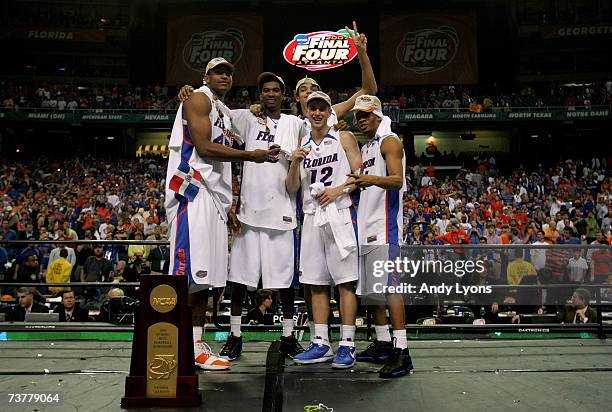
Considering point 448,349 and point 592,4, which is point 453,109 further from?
point 448,349

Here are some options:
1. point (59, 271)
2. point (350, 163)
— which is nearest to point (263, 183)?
point (350, 163)

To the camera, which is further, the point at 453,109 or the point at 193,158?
the point at 453,109

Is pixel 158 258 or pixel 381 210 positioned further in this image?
pixel 158 258

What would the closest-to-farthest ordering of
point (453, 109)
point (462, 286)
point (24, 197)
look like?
1. point (462, 286)
2. point (24, 197)
3. point (453, 109)

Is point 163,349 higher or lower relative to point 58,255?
lower

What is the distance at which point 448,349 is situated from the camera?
4984 millimetres

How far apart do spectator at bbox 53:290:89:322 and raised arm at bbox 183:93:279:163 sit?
4461 millimetres

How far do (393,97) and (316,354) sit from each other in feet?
84.3

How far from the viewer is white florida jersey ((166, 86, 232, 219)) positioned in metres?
4.00

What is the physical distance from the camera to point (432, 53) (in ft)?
93.0

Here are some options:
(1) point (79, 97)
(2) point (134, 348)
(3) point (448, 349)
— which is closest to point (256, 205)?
(2) point (134, 348)

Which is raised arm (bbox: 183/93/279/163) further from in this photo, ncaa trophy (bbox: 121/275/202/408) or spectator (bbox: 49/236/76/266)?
spectator (bbox: 49/236/76/266)

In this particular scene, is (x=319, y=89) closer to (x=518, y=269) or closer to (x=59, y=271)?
(x=518, y=269)

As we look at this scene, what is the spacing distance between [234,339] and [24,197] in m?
16.7
